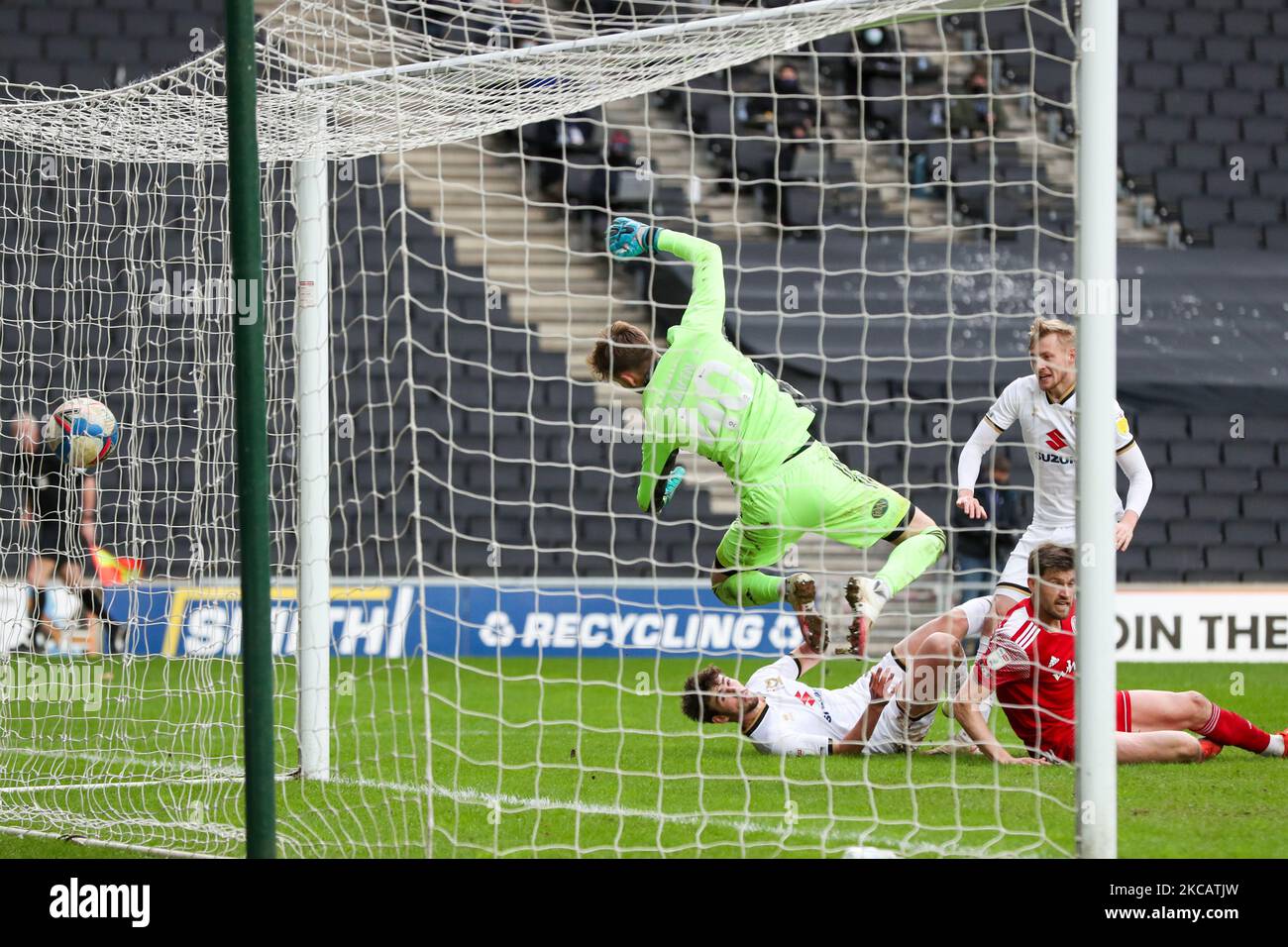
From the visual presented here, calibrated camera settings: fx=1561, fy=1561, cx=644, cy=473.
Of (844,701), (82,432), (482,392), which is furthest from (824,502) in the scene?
(482,392)

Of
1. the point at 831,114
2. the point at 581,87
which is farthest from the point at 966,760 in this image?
the point at 831,114

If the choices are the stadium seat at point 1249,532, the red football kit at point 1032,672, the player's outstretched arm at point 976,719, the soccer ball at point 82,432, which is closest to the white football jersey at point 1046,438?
the red football kit at point 1032,672

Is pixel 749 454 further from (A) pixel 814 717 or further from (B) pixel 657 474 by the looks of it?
(A) pixel 814 717

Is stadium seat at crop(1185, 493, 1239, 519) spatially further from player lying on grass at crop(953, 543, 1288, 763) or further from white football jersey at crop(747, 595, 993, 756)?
white football jersey at crop(747, 595, 993, 756)

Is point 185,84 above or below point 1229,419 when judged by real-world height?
above

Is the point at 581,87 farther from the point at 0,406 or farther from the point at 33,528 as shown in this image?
the point at 0,406

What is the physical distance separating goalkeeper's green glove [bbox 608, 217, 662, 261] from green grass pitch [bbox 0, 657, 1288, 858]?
151cm

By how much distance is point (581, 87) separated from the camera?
584 cm

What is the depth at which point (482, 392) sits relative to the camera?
13.2m

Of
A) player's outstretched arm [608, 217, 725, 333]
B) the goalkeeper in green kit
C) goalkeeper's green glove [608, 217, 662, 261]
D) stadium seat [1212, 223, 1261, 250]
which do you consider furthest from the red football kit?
stadium seat [1212, 223, 1261, 250]

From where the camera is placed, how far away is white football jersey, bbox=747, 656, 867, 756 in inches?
250

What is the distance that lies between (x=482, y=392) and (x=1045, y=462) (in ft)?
23.6

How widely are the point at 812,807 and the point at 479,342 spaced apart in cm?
843

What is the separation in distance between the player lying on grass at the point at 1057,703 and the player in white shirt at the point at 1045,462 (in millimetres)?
310
